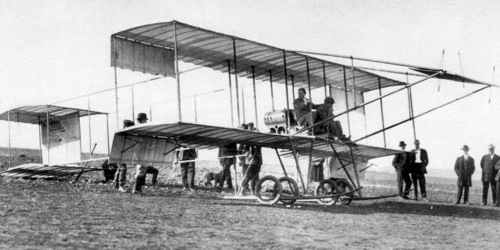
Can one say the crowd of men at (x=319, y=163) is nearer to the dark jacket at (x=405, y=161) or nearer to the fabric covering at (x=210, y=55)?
the dark jacket at (x=405, y=161)

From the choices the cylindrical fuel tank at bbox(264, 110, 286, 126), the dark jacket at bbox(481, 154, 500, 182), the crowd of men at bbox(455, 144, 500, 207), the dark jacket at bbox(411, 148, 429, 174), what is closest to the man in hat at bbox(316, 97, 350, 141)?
the cylindrical fuel tank at bbox(264, 110, 286, 126)

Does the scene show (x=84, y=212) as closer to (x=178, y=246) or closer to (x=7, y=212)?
(x=7, y=212)

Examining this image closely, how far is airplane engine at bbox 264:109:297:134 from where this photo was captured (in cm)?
1390

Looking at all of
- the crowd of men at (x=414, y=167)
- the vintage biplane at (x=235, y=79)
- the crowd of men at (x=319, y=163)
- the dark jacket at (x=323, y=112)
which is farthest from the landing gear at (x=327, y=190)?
the crowd of men at (x=414, y=167)

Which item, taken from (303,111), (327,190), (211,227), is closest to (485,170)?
(327,190)

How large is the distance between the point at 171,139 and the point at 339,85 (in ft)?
21.5

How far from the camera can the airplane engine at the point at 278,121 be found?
45.6 ft

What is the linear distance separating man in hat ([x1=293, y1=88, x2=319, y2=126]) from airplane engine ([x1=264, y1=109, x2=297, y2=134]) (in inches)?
12.3

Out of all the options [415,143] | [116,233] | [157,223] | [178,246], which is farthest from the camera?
[415,143]

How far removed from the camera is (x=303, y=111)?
1365 centimetres

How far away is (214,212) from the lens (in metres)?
10.2

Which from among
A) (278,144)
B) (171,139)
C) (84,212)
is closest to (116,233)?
(84,212)

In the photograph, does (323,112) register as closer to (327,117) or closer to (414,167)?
(327,117)

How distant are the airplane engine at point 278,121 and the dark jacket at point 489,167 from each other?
7.48 meters
